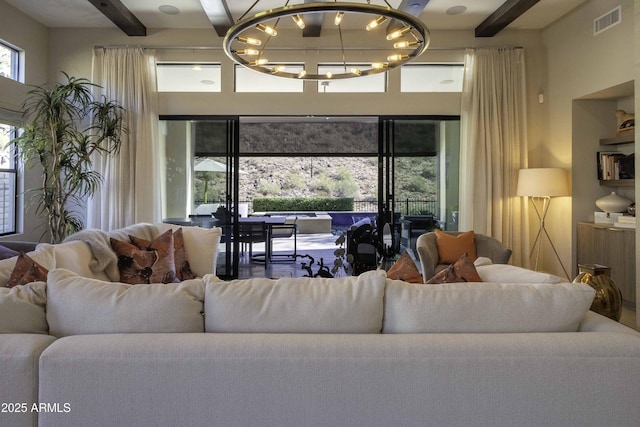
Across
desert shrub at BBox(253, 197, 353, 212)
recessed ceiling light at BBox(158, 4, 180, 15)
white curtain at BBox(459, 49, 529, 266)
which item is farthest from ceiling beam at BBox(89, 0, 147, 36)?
desert shrub at BBox(253, 197, 353, 212)

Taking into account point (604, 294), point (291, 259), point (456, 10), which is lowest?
point (291, 259)

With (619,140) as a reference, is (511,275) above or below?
below

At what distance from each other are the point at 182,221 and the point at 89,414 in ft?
15.4

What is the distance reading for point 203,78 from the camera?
5766 millimetres

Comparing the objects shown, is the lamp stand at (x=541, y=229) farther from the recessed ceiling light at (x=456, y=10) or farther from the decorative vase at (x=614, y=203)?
the recessed ceiling light at (x=456, y=10)

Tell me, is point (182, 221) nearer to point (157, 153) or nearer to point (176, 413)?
point (157, 153)

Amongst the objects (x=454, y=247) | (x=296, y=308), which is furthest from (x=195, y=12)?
(x=296, y=308)

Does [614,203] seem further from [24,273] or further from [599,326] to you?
[24,273]

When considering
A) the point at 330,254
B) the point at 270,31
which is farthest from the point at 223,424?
the point at 330,254

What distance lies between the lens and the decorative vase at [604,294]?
9.20 feet

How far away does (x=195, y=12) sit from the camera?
17.0 ft

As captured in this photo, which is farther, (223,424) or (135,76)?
(135,76)

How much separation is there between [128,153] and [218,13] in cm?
207

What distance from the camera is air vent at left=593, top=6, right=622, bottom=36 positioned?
434 centimetres
